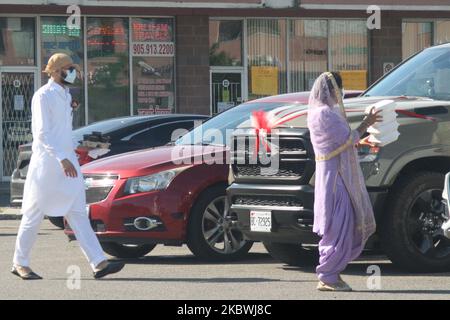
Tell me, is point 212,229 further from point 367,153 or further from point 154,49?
point 154,49

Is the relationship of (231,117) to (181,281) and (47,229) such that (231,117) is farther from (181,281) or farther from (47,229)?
(47,229)

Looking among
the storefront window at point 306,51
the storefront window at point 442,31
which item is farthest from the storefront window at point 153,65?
the storefront window at point 442,31

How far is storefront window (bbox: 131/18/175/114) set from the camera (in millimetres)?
23375

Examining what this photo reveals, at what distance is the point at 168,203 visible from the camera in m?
11.2

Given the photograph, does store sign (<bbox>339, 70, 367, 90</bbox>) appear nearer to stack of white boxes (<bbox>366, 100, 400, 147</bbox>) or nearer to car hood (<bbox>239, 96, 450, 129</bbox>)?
car hood (<bbox>239, 96, 450, 129</bbox>)

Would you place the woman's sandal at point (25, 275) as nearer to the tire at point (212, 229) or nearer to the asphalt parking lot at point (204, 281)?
the asphalt parking lot at point (204, 281)

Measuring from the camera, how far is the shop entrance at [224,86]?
945 inches

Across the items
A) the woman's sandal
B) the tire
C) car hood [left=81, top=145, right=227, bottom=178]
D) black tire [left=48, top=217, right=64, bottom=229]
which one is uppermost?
car hood [left=81, top=145, right=227, bottom=178]

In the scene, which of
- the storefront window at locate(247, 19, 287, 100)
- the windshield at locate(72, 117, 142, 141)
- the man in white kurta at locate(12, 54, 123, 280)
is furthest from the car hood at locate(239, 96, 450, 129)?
the storefront window at locate(247, 19, 287, 100)

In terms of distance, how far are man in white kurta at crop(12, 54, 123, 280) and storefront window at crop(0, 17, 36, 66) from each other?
12863mm

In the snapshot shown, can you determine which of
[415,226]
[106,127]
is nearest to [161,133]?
[106,127]

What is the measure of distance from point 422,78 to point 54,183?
3.80 metres

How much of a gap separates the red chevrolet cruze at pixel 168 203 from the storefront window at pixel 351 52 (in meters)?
13.6
